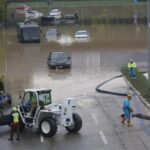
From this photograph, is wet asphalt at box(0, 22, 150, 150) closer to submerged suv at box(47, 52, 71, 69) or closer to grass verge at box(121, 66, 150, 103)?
grass verge at box(121, 66, 150, 103)

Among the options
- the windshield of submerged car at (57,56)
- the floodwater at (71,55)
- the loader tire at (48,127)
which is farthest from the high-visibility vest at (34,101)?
the windshield of submerged car at (57,56)

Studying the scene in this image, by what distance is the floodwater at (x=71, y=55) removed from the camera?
44.7 meters

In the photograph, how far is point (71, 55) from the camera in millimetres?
62094

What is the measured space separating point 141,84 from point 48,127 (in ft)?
50.3

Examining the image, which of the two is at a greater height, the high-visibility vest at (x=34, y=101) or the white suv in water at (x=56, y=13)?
the white suv in water at (x=56, y=13)

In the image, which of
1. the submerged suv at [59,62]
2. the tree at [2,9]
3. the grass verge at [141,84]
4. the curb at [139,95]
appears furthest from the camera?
the tree at [2,9]

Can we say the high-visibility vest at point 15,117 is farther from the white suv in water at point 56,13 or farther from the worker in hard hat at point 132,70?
the white suv in water at point 56,13

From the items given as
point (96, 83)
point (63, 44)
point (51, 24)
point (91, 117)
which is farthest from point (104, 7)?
point (91, 117)

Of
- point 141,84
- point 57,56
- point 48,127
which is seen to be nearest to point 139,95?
point 141,84

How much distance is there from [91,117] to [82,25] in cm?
7529

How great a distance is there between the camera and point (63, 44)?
244 ft

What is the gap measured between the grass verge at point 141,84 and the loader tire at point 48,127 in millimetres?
9546

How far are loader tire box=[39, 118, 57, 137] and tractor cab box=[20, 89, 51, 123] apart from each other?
1.98 ft

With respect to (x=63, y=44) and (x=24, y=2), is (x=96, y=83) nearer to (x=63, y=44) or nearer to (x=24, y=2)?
(x=63, y=44)
